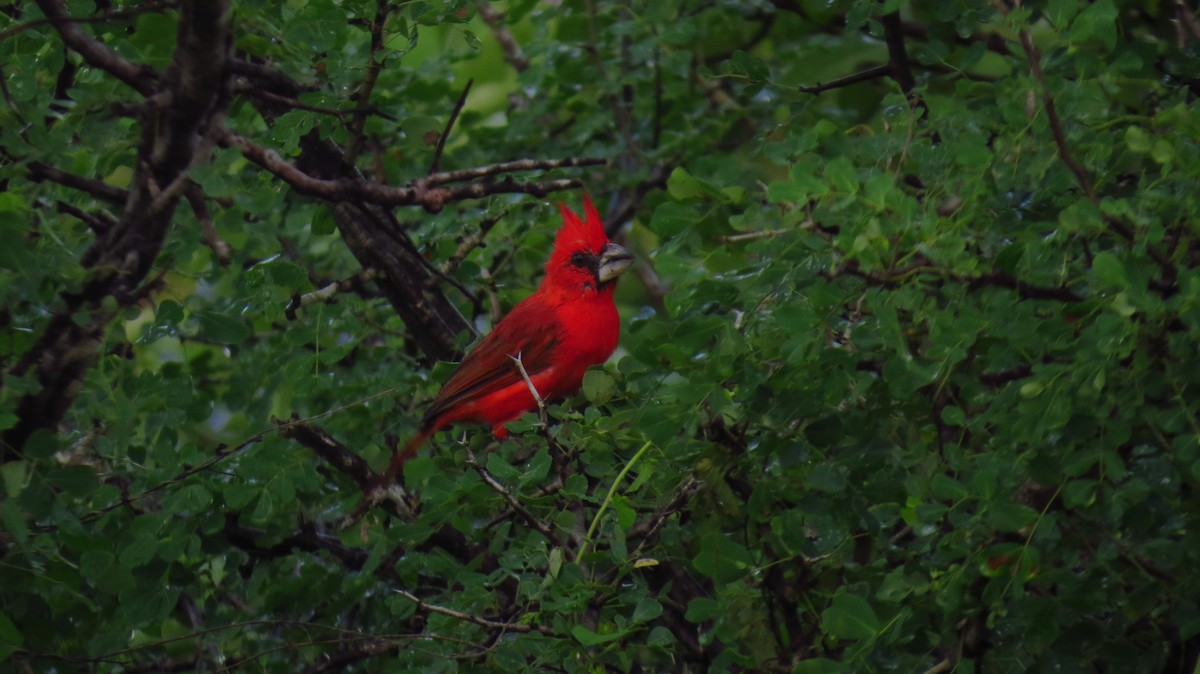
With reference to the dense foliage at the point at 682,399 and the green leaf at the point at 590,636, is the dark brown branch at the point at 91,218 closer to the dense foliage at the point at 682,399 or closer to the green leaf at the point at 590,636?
the dense foliage at the point at 682,399

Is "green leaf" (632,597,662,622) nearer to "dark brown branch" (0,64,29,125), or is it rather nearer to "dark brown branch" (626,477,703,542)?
"dark brown branch" (626,477,703,542)

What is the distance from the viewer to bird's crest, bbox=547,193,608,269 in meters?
4.27

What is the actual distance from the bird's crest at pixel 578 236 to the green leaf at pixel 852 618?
7.46 ft

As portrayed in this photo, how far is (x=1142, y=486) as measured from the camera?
1.92 meters

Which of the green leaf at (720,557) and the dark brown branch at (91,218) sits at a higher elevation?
the dark brown branch at (91,218)

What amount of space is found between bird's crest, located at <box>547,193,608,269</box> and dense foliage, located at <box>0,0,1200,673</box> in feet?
3.27

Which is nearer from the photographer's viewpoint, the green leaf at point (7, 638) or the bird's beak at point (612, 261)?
the green leaf at point (7, 638)

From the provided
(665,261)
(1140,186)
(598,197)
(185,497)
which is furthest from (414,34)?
(598,197)

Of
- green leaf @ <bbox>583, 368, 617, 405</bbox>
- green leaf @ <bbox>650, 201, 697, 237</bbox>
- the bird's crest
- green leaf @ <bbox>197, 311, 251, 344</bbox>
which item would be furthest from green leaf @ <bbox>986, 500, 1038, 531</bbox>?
the bird's crest

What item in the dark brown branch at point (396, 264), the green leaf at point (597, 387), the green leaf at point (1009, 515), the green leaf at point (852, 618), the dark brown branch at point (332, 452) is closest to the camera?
the green leaf at point (1009, 515)

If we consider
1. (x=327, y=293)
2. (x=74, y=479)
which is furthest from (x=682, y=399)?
(x=327, y=293)

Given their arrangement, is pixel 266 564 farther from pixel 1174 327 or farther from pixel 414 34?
pixel 1174 327

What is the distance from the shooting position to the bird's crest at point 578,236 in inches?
168

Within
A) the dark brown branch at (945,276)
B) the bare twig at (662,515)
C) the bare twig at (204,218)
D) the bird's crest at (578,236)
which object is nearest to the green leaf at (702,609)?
the bare twig at (662,515)
